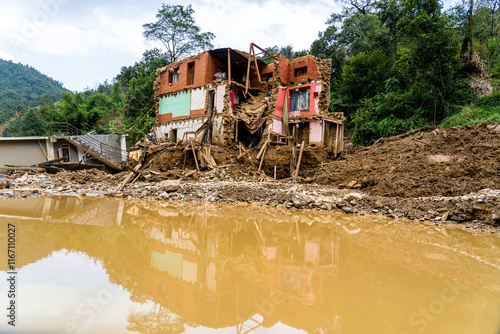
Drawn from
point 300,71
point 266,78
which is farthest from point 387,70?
point 266,78

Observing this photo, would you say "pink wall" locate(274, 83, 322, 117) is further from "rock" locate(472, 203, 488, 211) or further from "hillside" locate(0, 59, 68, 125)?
"hillside" locate(0, 59, 68, 125)

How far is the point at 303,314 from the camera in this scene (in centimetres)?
300

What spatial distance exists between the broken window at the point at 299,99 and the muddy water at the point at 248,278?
43.8 feet

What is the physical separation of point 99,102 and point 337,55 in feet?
114

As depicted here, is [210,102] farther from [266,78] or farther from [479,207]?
[479,207]

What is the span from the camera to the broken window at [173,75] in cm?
2109

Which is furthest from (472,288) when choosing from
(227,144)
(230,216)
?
(227,144)

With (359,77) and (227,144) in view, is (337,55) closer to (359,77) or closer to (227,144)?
(359,77)

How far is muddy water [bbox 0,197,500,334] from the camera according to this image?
2.77m

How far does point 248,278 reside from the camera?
3887mm

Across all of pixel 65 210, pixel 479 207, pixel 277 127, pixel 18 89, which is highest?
pixel 18 89

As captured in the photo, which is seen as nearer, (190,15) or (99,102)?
(190,15)

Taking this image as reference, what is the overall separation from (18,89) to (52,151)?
218ft

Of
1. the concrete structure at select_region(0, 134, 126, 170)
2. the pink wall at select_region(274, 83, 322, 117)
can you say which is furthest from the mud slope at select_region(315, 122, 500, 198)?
the concrete structure at select_region(0, 134, 126, 170)
